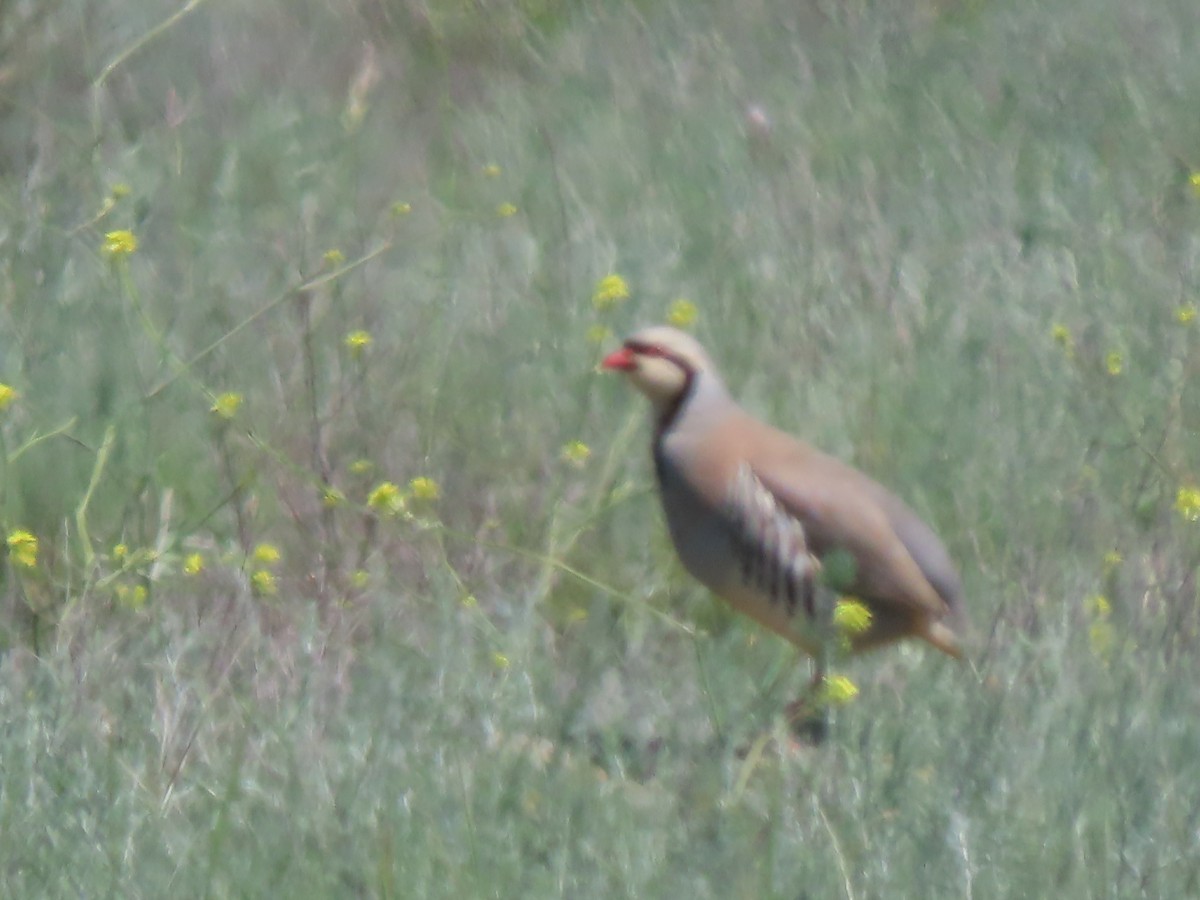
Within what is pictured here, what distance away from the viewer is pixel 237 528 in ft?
15.8

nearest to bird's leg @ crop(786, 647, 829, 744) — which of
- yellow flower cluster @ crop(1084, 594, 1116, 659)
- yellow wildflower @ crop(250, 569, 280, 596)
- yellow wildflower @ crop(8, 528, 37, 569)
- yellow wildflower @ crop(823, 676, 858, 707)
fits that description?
yellow flower cluster @ crop(1084, 594, 1116, 659)

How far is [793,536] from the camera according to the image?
4285 millimetres

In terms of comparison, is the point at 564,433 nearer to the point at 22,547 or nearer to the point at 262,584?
the point at 262,584

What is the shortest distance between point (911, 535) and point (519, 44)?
15.0 ft

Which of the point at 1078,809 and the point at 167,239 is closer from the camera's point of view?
the point at 1078,809

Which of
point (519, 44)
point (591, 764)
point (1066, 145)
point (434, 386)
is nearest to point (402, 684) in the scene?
point (591, 764)

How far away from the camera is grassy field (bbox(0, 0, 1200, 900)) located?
3.27 m

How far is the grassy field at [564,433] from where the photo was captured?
327cm

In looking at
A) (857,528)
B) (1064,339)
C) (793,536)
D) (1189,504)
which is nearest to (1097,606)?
(1189,504)

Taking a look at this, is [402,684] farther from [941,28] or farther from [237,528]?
[941,28]

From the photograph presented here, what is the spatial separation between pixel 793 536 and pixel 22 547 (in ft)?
4.74

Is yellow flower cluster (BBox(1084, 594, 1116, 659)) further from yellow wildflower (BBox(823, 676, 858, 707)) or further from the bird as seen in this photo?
yellow wildflower (BBox(823, 676, 858, 707))

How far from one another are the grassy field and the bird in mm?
143

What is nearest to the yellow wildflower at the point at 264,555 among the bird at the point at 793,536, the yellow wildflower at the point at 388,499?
the yellow wildflower at the point at 388,499
